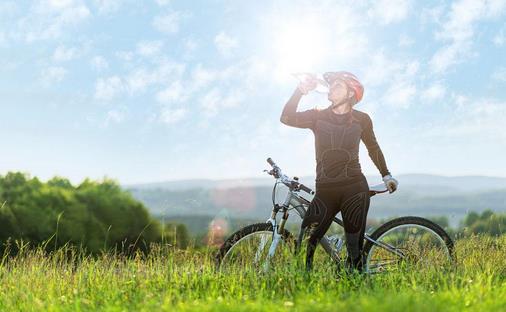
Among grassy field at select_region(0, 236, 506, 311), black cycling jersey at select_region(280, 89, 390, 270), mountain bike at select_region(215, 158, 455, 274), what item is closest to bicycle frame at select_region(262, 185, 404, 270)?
mountain bike at select_region(215, 158, 455, 274)

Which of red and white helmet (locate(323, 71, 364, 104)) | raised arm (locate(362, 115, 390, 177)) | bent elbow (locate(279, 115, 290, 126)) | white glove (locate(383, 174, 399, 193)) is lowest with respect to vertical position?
white glove (locate(383, 174, 399, 193))

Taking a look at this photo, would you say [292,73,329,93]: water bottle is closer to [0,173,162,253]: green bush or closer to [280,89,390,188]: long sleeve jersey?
[280,89,390,188]: long sleeve jersey

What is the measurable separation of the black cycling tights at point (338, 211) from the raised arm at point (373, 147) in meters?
0.32

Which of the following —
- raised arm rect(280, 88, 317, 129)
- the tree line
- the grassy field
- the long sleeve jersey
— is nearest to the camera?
the grassy field

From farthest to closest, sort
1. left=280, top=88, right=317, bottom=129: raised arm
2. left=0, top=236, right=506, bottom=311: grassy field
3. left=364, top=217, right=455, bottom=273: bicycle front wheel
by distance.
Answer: left=364, top=217, right=455, bottom=273: bicycle front wheel < left=280, top=88, right=317, bottom=129: raised arm < left=0, top=236, right=506, bottom=311: grassy field

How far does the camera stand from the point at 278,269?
22.6ft

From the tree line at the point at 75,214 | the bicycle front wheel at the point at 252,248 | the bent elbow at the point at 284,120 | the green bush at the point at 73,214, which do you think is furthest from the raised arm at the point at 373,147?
the green bush at the point at 73,214

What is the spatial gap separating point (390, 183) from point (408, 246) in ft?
2.64

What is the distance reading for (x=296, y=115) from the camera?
23.3 ft

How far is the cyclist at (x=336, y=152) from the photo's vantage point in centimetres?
700

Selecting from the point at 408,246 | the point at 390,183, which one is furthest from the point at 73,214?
the point at 390,183

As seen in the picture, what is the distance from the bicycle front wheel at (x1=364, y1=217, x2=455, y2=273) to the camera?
7477 mm

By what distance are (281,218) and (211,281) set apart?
0.99 metres

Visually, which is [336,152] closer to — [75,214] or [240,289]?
[240,289]
